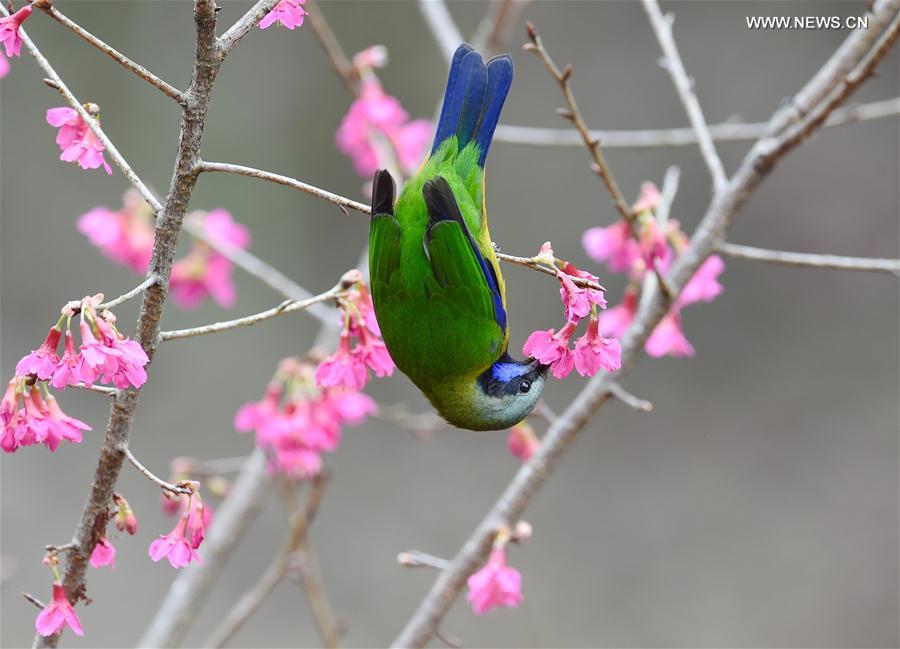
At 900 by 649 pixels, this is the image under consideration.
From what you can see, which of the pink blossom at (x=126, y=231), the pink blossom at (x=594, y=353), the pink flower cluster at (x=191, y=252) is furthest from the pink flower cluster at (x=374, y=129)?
the pink blossom at (x=594, y=353)

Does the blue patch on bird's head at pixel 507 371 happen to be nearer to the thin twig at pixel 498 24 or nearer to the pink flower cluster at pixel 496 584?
the pink flower cluster at pixel 496 584

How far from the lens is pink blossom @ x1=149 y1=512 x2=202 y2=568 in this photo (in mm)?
1350

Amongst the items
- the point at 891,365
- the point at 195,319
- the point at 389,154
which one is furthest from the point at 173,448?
the point at 891,365

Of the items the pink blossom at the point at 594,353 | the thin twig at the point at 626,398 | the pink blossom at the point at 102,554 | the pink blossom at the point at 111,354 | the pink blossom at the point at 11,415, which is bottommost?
the pink blossom at the point at 102,554

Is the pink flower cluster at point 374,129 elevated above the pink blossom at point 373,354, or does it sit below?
above

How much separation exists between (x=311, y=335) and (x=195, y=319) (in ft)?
2.13

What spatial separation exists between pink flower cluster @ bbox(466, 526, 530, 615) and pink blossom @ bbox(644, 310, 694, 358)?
2.01 ft

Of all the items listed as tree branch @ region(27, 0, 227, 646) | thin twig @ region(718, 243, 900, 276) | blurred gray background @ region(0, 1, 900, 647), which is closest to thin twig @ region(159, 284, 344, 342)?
tree branch @ region(27, 0, 227, 646)

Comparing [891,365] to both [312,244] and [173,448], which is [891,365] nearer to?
[312,244]

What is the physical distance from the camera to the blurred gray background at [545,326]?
496 centimetres

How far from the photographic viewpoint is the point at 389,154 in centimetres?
301

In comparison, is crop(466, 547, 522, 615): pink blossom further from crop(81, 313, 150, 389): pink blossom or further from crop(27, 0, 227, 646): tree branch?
crop(81, 313, 150, 389): pink blossom

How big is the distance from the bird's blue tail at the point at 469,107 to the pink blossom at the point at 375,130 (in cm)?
93

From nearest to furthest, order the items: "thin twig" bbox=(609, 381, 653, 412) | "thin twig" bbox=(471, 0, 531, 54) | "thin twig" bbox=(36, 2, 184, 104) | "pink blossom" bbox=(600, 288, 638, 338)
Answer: "thin twig" bbox=(36, 2, 184, 104) → "thin twig" bbox=(609, 381, 653, 412) → "pink blossom" bbox=(600, 288, 638, 338) → "thin twig" bbox=(471, 0, 531, 54)
